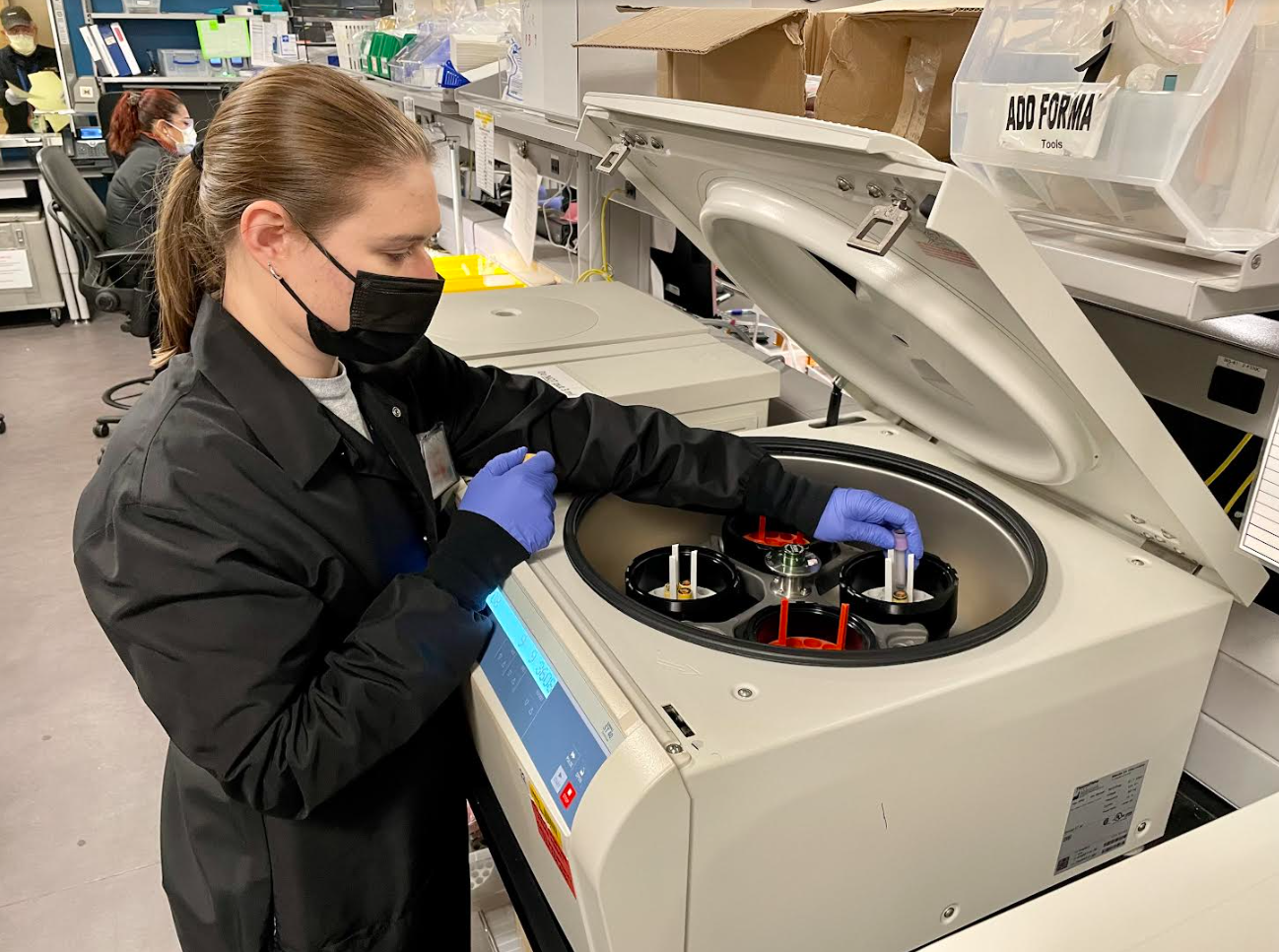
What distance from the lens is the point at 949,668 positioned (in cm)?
84

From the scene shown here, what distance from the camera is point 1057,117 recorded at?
806 mm

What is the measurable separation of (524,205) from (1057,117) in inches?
73.4

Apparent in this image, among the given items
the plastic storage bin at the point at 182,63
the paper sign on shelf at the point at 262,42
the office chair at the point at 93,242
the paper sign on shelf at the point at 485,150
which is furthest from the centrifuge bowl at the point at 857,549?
the plastic storage bin at the point at 182,63

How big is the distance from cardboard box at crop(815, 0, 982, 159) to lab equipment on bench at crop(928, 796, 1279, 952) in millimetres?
868

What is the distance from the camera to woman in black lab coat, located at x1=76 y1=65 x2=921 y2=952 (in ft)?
2.97

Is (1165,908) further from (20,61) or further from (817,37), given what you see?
(20,61)

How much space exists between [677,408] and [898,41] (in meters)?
0.63

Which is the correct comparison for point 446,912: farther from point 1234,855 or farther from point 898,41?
point 898,41

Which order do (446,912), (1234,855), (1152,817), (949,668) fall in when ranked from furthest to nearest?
(446,912) → (1152,817) → (949,668) → (1234,855)

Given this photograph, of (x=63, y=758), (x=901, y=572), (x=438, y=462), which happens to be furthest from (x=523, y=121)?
(x=63, y=758)

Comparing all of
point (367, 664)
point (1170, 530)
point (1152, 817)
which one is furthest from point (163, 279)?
point (1152, 817)

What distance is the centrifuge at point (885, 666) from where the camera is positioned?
757 millimetres

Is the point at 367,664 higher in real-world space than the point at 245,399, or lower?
lower

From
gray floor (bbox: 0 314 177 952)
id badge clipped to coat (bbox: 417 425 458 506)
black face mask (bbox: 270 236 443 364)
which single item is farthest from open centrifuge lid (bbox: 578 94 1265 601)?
gray floor (bbox: 0 314 177 952)
